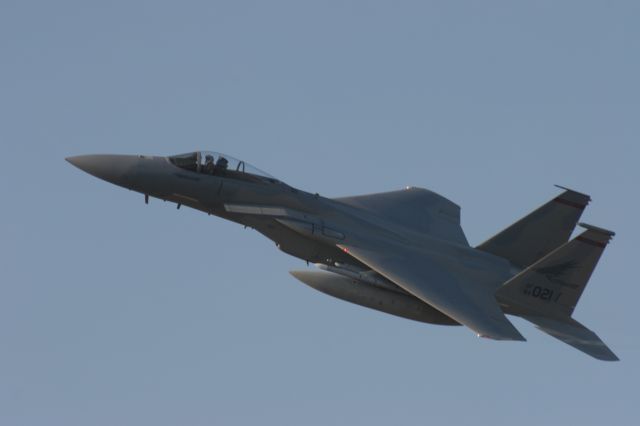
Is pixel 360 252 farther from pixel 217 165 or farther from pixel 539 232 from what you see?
pixel 539 232

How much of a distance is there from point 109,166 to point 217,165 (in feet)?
8.33

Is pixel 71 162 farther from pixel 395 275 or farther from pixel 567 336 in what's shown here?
pixel 567 336

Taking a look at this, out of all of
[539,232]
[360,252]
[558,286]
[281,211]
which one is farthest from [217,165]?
[539,232]

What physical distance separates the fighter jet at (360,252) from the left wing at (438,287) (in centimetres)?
3

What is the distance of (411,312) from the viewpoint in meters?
28.5

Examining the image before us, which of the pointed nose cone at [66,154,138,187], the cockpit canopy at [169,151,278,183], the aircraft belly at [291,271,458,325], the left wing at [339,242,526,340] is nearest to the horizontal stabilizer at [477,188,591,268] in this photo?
the left wing at [339,242,526,340]

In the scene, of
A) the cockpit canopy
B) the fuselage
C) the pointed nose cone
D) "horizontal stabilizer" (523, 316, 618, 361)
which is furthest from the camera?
the cockpit canopy

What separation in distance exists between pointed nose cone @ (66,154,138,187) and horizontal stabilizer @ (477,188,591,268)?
9.22 m

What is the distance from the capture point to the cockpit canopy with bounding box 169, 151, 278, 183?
94.6 feet

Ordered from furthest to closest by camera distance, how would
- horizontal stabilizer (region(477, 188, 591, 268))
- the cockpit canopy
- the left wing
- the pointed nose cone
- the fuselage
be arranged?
horizontal stabilizer (region(477, 188, 591, 268)) < the cockpit canopy < the fuselage < the pointed nose cone < the left wing

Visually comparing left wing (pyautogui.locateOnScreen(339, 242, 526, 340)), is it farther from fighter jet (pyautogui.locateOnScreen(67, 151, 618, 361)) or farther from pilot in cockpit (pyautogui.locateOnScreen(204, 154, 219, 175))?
pilot in cockpit (pyautogui.locateOnScreen(204, 154, 219, 175))

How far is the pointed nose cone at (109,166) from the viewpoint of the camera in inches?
1116

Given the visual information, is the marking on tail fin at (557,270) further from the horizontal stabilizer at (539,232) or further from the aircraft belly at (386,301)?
the horizontal stabilizer at (539,232)

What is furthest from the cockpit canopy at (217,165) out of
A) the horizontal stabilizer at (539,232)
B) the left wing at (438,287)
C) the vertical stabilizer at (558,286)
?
→ the vertical stabilizer at (558,286)
